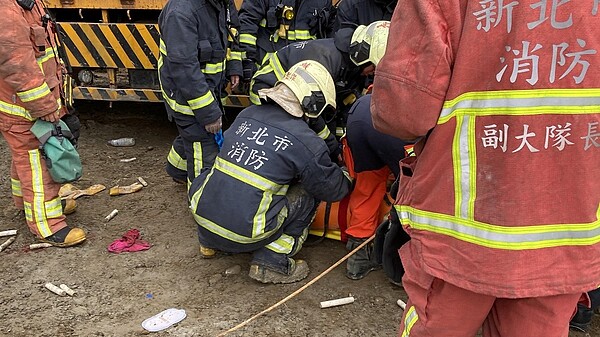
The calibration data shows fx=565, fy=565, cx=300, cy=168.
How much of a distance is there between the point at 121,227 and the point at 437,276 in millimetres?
2871

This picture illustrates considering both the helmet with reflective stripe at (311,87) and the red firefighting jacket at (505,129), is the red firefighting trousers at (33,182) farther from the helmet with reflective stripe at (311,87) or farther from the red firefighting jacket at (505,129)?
the red firefighting jacket at (505,129)

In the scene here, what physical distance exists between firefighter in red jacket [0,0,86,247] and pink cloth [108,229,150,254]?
9.3 inches

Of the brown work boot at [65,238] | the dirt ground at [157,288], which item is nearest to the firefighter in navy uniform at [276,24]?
the dirt ground at [157,288]

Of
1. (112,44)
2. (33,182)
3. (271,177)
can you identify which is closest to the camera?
(271,177)

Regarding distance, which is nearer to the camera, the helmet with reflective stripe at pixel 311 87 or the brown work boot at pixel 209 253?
the helmet with reflective stripe at pixel 311 87

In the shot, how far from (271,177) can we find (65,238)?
1.59 metres

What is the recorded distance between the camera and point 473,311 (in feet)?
5.95

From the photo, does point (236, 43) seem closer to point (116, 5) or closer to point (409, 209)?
point (116, 5)

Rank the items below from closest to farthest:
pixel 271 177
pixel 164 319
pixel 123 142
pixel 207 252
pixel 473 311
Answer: pixel 473 311 < pixel 164 319 < pixel 271 177 < pixel 207 252 < pixel 123 142

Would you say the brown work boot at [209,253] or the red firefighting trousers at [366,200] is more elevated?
the red firefighting trousers at [366,200]

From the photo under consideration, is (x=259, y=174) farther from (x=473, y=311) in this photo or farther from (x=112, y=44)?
(x=112, y=44)

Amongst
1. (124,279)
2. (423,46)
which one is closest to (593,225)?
(423,46)

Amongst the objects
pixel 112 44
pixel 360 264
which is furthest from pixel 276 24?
pixel 360 264

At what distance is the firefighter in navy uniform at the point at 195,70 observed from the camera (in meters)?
3.60
